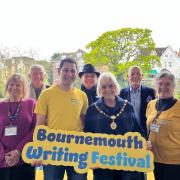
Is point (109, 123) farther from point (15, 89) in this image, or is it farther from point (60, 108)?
point (15, 89)

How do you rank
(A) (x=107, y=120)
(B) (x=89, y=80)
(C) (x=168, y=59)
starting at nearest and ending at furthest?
(A) (x=107, y=120) → (B) (x=89, y=80) → (C) (x=168, y=59)

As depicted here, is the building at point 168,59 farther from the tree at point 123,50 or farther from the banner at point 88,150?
the banner at point 88,150

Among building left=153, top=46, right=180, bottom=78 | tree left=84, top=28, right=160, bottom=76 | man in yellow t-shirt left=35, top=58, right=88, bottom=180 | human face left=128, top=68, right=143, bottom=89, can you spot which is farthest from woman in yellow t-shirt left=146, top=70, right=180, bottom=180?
building left=153, top=46, right=180, bottom=78

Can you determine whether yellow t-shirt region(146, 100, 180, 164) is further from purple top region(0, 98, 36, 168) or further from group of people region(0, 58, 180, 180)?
purple top region(0, 98, 36, 168)

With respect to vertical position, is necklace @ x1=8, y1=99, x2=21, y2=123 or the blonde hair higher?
the blonde hair

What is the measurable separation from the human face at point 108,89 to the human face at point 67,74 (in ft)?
0.83

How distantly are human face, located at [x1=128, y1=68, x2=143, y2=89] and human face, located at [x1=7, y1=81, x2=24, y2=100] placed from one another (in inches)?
56.7

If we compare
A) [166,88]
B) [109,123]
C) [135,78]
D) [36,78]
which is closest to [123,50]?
[135,78]

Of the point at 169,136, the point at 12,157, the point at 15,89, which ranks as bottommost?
the point at 12,157

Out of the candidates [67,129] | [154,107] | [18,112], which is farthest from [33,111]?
[154,107]

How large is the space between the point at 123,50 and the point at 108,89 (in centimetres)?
941

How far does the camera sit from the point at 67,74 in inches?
86.7

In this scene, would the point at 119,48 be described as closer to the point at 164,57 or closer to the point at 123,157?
the point at 164,57

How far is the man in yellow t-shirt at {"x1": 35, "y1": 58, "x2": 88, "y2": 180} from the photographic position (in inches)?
83.8
